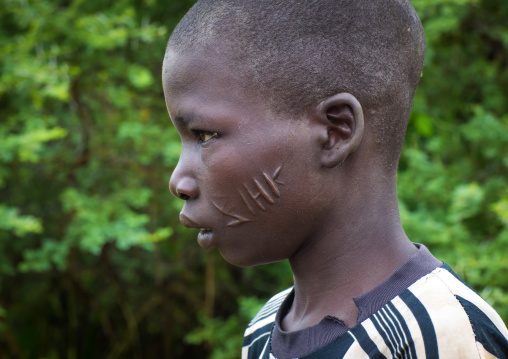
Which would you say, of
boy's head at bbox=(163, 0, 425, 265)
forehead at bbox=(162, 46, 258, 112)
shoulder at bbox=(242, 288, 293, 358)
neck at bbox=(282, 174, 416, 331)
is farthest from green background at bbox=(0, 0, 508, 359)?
forehead at bbox=(162, 46, 258, 112)

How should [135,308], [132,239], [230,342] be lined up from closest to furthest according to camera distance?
[132,239]
[230,342]
[135,308]

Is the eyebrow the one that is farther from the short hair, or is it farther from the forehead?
the short hair

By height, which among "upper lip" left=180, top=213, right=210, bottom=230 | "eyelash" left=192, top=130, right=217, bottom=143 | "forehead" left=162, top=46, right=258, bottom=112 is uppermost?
"forehead" left=162, top=46, right=258, bottom=112

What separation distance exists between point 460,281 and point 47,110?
394 centimetres

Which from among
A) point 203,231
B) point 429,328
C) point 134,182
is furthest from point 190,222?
point 134,182

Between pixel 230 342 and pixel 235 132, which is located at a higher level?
pixel 235 132

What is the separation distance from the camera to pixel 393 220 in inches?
61.1

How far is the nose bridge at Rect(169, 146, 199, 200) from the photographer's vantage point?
1522mm

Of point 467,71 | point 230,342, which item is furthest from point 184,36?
point 467,71

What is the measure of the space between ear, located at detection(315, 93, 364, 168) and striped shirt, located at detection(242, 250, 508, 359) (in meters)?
0.35

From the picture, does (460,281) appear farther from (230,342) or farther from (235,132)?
(230,342)

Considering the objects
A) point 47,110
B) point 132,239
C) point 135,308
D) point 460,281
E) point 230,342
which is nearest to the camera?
point 460,281

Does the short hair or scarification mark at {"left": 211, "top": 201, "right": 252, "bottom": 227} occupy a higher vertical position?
the short hair

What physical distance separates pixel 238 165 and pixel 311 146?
0.60 ft
